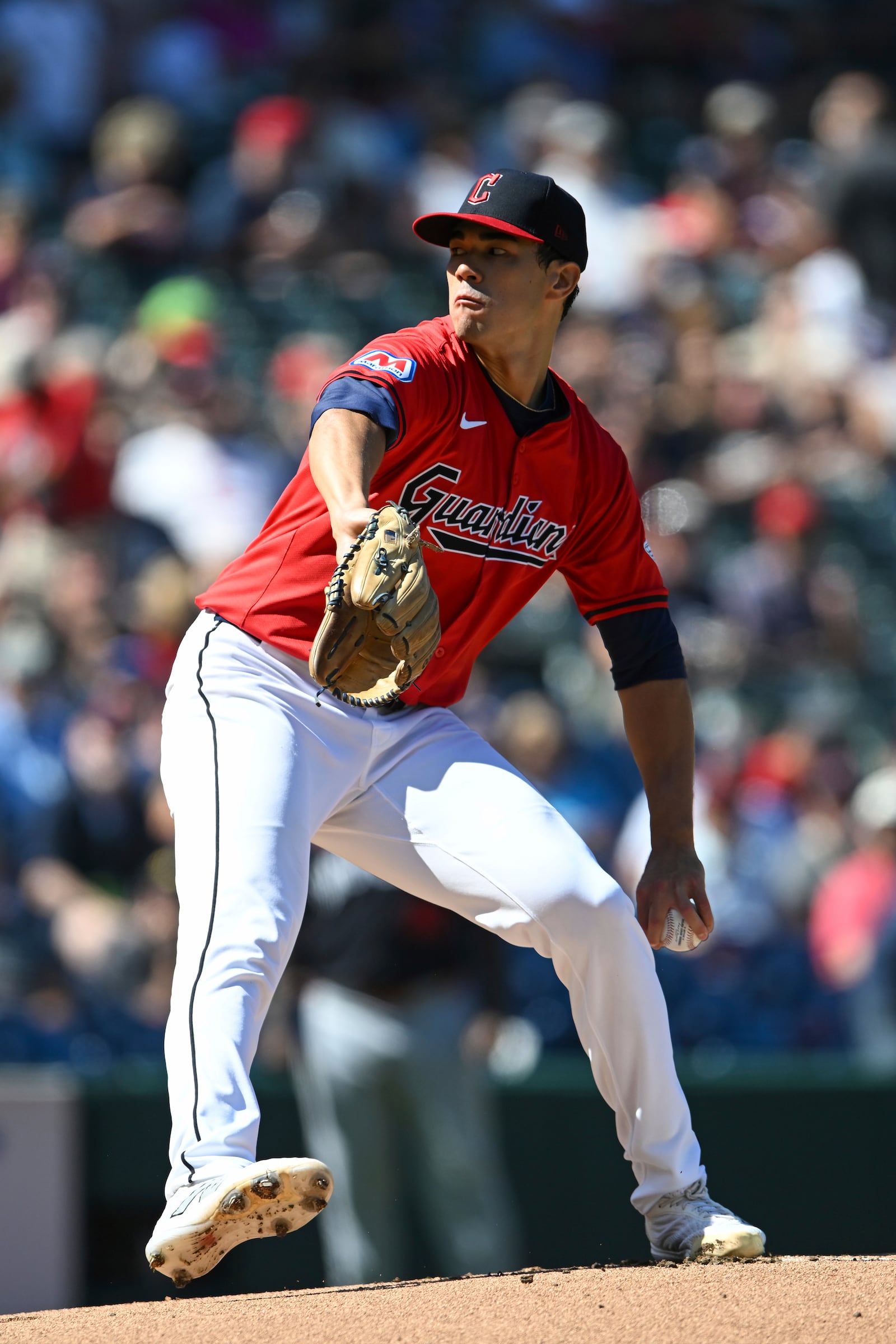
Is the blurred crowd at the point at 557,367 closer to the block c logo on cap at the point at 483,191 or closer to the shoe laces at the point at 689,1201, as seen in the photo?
the shoe laces at the point at 689,1201

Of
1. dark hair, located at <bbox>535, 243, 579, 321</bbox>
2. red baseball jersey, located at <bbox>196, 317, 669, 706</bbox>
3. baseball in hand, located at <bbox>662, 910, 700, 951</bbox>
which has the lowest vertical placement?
baseball in hand, located at <bbox>662, 910, 700, 951</bbox>

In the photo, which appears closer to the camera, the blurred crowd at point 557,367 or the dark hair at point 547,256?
the dark hair at point 547,256

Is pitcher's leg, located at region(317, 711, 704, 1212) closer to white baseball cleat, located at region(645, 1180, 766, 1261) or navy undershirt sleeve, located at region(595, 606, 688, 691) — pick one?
white baseball cleat, located at region(645, 1180, 766, 1261)

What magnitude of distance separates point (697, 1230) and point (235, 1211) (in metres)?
1.02

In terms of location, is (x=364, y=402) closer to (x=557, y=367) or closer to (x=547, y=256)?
(x=547, y=256)

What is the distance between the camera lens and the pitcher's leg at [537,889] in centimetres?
316

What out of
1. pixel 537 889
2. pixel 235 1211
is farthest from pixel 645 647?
pixel 235 1211

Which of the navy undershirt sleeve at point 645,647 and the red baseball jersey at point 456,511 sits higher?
the red baseball jersey at point 456,511

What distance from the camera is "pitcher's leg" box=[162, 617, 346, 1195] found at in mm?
2895

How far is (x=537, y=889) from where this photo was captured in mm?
3133

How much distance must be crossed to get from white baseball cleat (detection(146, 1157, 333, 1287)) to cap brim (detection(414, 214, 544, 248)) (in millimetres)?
1658

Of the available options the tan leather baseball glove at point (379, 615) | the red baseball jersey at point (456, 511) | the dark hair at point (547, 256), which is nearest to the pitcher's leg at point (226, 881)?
the red baseball jersey at point (456, 511)

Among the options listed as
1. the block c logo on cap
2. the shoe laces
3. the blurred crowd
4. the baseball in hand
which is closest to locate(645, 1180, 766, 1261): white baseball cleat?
the shoe laces

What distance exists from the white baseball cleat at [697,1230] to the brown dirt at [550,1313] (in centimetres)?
5
